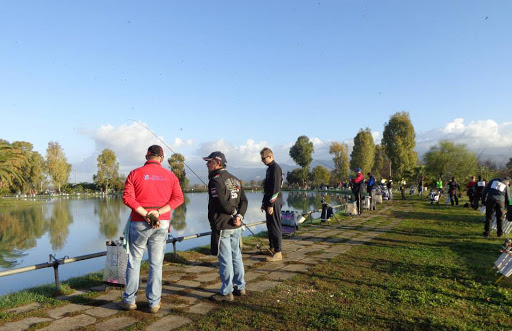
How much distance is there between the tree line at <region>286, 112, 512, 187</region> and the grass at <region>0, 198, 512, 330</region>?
21.6 m

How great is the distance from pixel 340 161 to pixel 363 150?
12121 mm

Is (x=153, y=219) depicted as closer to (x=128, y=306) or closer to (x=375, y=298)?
(x=128, y=306)

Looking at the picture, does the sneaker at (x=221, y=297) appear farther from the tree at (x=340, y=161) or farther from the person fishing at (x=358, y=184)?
the tree at (x=340, y=161)

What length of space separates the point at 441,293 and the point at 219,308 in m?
2.84

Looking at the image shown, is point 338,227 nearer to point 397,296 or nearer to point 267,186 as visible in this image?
point 267,186

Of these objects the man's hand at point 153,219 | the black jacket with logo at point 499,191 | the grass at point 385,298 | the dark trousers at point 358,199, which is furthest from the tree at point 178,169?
the man's hand at point 153,219

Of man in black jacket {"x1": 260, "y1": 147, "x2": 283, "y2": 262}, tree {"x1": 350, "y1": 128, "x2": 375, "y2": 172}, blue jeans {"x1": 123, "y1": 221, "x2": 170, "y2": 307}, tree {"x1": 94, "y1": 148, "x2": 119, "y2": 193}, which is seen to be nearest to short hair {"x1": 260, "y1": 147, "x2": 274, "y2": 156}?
man in black jacket {"x1": 260, "y1": 147, "x2": 283, "y2": 262}

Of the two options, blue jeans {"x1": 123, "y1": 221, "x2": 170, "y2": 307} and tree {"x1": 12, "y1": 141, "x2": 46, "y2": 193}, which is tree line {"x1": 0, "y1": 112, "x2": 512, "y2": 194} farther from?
blue jeans {"x1": 123, "y1": 221, "x2": 170, "y2": 307}

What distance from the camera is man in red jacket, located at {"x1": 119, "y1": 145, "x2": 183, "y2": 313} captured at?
140 inches

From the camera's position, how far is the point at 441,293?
4027 millimetres

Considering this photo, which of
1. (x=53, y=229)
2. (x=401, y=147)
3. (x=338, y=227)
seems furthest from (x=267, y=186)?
(x=401, y=147)

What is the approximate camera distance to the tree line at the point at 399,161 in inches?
1431

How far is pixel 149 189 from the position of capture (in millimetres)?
3648

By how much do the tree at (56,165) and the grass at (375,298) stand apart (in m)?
64.7
